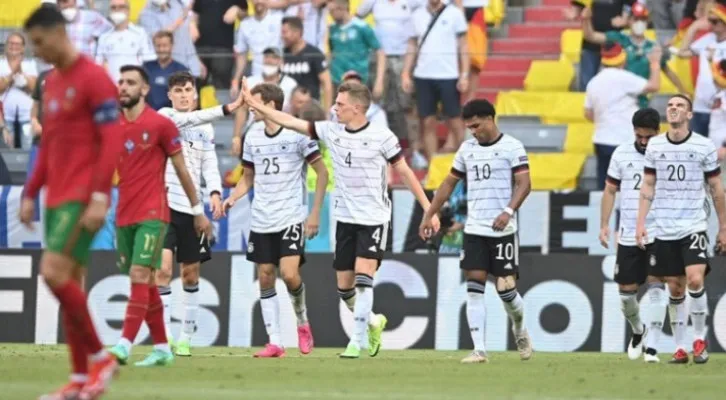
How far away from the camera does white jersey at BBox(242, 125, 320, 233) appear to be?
1589cm

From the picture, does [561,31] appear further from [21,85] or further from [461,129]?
[21,85]

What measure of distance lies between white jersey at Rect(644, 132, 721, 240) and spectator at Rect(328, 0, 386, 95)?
6.19 m

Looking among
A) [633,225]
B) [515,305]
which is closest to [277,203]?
[515,305]

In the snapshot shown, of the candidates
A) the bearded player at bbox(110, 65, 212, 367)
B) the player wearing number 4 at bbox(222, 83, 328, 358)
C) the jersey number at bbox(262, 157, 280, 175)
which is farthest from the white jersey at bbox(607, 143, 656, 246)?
the bearded player at bbox(110, 65, 212, 367)

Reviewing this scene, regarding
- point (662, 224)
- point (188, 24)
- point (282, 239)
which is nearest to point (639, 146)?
point (662, 224)

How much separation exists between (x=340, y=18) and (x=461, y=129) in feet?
7.22

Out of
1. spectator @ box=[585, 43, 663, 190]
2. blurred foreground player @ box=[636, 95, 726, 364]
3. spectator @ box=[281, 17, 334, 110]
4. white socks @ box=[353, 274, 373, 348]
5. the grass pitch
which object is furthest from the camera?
spectator @ box=[281, 17, 334, 110]

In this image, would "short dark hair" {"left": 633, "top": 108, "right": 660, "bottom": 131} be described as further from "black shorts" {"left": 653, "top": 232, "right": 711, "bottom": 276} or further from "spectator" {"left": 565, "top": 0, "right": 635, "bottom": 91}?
"spectator" {"left": 565, "top": 0, "right": 635, "bottom": 91}

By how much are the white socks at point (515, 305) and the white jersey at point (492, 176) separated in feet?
1.88

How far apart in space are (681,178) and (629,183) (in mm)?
1010

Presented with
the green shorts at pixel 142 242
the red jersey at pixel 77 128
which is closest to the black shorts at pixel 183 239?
the green shorts at pixel 142 242

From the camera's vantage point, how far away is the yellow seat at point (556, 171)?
68.3 feet

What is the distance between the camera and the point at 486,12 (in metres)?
24.0

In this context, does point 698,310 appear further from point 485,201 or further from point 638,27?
point 638,27
